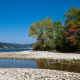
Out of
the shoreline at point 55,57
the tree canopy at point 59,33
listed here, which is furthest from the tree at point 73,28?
the shoreline at point 55,57

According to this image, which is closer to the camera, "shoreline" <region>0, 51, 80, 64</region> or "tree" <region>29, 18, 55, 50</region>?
"shoreline" <region>0, 51, 80, 64</region>

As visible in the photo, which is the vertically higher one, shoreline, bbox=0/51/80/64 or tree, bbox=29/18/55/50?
tree, bbox=29/18/55/50

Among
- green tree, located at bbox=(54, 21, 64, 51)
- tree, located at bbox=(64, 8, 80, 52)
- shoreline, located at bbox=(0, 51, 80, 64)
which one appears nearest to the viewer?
shoreline, located at bbox=(0, 51, 80, 64)

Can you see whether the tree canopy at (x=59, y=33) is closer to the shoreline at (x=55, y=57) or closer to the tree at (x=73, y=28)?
the tree at (x=73, y=28)

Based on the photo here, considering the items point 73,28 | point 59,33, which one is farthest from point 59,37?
point 73,28

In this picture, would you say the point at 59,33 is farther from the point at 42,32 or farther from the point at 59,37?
the point at 42,32

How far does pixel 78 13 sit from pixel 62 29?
10443 millimetres

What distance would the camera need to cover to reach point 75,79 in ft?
50.8

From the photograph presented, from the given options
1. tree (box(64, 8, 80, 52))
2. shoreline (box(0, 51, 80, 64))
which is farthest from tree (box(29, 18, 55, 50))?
shoreline (box(0, 51, 80, 64))

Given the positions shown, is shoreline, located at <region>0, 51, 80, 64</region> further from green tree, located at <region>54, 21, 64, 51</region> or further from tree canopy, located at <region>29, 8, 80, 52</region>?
green tree, located at <region>54, 21, 64, 51</region>

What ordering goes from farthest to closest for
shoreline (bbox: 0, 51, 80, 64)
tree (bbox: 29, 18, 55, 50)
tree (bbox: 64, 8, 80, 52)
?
tree (bbox: 29, 18, 55, 50) < tree (bbox: 64, 8, 80, 52) < shoreline (bbox: 0, 51, 80, 64)

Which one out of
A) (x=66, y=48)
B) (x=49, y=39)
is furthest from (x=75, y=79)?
(x=49, y=39)

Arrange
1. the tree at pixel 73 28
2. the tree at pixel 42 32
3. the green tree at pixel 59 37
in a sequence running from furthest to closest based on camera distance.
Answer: the tree at pixel 42 32, the green tree at pixel 59 37, the tree at pixel 73 28

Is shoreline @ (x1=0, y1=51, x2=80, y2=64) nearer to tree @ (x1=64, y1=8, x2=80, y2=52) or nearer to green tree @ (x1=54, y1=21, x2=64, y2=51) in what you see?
tree @ (x1=64, y1=8, x2=80, y2=52)
